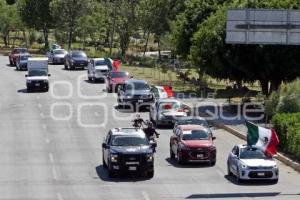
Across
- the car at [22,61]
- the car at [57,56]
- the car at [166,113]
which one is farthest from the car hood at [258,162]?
the car at [57,56]

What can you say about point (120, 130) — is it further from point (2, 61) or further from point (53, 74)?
point (2, 61)

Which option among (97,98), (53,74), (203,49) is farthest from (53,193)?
(53,74)

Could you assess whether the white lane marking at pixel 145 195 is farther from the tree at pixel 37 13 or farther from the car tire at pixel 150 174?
the tree at pixel 37 13

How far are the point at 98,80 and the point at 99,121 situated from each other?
65.5ft

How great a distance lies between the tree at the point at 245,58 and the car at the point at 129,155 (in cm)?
1725

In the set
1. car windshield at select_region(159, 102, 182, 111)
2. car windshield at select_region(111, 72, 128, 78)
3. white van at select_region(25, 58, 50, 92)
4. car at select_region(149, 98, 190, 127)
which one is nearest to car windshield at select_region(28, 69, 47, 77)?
white van at select_region(25, 58, 50, 92)

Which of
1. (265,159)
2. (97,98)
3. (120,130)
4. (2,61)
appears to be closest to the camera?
(265,159)

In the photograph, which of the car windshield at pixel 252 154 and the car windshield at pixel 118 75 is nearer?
the car windshield at pixel 252 154

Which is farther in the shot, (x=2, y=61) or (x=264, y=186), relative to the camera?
(x=2, y=61)

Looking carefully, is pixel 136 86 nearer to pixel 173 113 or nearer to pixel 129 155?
pixel 173 113

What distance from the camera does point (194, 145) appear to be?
108 ft

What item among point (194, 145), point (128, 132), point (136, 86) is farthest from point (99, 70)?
point (128, 132)

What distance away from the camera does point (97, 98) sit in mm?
56344

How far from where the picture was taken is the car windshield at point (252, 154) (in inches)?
1184
